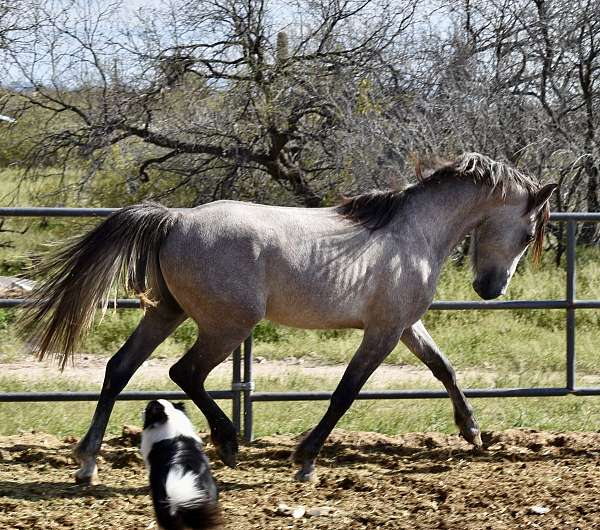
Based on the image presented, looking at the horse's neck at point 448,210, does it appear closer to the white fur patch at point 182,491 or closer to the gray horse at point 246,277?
the gray horse at point 246,277

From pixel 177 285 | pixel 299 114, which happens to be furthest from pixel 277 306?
pixel 299 114

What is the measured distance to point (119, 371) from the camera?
484cm

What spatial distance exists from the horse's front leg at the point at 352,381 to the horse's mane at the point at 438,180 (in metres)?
0.59

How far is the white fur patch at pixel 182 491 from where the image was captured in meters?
3.47

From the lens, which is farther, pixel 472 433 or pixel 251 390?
pixel 251 390

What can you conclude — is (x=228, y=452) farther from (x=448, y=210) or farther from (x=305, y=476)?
(x=448, y=210)

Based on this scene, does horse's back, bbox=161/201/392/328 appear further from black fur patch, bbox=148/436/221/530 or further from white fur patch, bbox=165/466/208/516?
white fur patch, bbox=165/466/208/516

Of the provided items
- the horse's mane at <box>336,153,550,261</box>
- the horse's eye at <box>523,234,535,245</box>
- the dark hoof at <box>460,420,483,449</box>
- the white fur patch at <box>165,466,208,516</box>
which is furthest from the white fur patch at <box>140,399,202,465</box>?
the horse's eye at <box>523,234,535,245</box>

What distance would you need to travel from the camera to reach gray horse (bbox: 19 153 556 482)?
15.5ft

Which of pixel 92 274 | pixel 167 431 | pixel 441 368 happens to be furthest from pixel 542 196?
pixel 167 431

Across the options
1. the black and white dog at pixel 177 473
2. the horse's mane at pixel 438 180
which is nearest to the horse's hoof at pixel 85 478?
the black and white dog at pixel 177 473

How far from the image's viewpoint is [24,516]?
165 inches

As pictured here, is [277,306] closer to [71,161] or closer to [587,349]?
[587,349]

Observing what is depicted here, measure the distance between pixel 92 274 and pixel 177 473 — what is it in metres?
1.47
